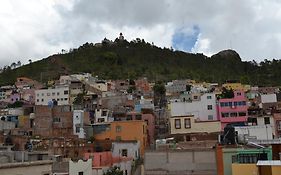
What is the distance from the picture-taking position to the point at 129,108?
53.9m

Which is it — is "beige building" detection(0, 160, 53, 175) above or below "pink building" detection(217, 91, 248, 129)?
below

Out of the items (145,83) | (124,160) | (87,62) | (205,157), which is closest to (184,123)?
(124,160)

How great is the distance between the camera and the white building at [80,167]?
2548 centimetres

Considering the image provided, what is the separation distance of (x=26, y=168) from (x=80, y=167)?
10902 mm

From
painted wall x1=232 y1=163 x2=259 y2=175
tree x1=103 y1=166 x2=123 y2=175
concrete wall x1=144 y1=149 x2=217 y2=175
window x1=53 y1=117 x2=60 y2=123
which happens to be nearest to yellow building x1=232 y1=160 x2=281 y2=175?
painted wall x1=232 y1=163 x2=259 y2=175

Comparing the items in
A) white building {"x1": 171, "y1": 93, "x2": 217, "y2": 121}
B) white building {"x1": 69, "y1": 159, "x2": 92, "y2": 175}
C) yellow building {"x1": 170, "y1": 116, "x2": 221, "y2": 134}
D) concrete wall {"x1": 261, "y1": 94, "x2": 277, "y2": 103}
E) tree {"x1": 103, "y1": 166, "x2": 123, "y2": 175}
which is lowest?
tree {"x1": 103, "y1": 166, "x2": 123, "y2": 175}

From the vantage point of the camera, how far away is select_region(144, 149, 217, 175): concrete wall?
19.8 meters

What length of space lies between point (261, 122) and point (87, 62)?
71.2 m

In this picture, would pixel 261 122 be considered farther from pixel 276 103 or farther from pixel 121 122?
pixel 121 122

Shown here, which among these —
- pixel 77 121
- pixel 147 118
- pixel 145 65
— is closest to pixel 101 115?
pixel 77 121

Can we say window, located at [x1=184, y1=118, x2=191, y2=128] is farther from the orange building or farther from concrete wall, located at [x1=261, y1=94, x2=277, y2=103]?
concrete wall, located at [x1=261, y1=94, x2=277, y2=103]

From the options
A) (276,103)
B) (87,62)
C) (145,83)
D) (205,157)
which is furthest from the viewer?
(87,62)

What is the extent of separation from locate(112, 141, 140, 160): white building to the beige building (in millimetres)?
19495

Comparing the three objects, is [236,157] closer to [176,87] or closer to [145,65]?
[176,87]
